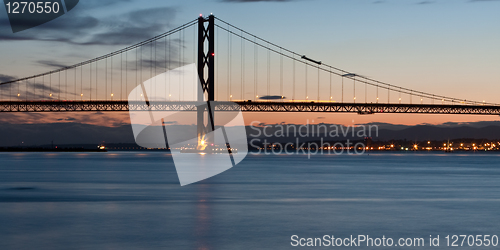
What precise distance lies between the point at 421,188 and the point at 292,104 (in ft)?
157

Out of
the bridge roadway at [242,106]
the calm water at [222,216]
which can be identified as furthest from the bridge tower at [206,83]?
the calm water at [222,216]

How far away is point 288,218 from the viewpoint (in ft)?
46.9

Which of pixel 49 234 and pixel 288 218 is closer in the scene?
pixel 49 234

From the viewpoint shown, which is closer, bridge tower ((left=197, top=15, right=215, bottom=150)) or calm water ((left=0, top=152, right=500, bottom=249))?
calm water ((left=0, top=152, right=500, bottom=249))

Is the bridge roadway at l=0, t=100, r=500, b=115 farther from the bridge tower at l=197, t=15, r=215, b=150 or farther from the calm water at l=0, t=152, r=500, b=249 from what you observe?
the calm water at l=0, t=152, r=500, b=249

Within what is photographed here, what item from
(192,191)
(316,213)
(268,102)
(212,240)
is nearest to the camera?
(212,240)

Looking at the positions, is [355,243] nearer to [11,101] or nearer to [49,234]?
[49,234]

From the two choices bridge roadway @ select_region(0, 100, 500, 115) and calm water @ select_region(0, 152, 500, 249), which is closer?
calm water @ select_region(0, 152, 500, 249)

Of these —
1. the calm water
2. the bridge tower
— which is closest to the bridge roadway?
the bridge tower

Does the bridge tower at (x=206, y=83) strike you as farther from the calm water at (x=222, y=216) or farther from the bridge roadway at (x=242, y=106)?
the calm water at (x=222, y=216)

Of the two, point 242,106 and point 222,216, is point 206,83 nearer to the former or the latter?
point 242,106

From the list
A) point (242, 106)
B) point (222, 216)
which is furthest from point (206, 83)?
point (222, 216)

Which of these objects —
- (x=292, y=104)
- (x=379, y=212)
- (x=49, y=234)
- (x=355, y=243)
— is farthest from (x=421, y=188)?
(x=292, y=104)

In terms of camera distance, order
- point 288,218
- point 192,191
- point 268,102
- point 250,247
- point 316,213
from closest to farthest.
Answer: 1. point 250,247
2. point 288,218
3. point 316,213
4. point 192,191
5. point 268,102
